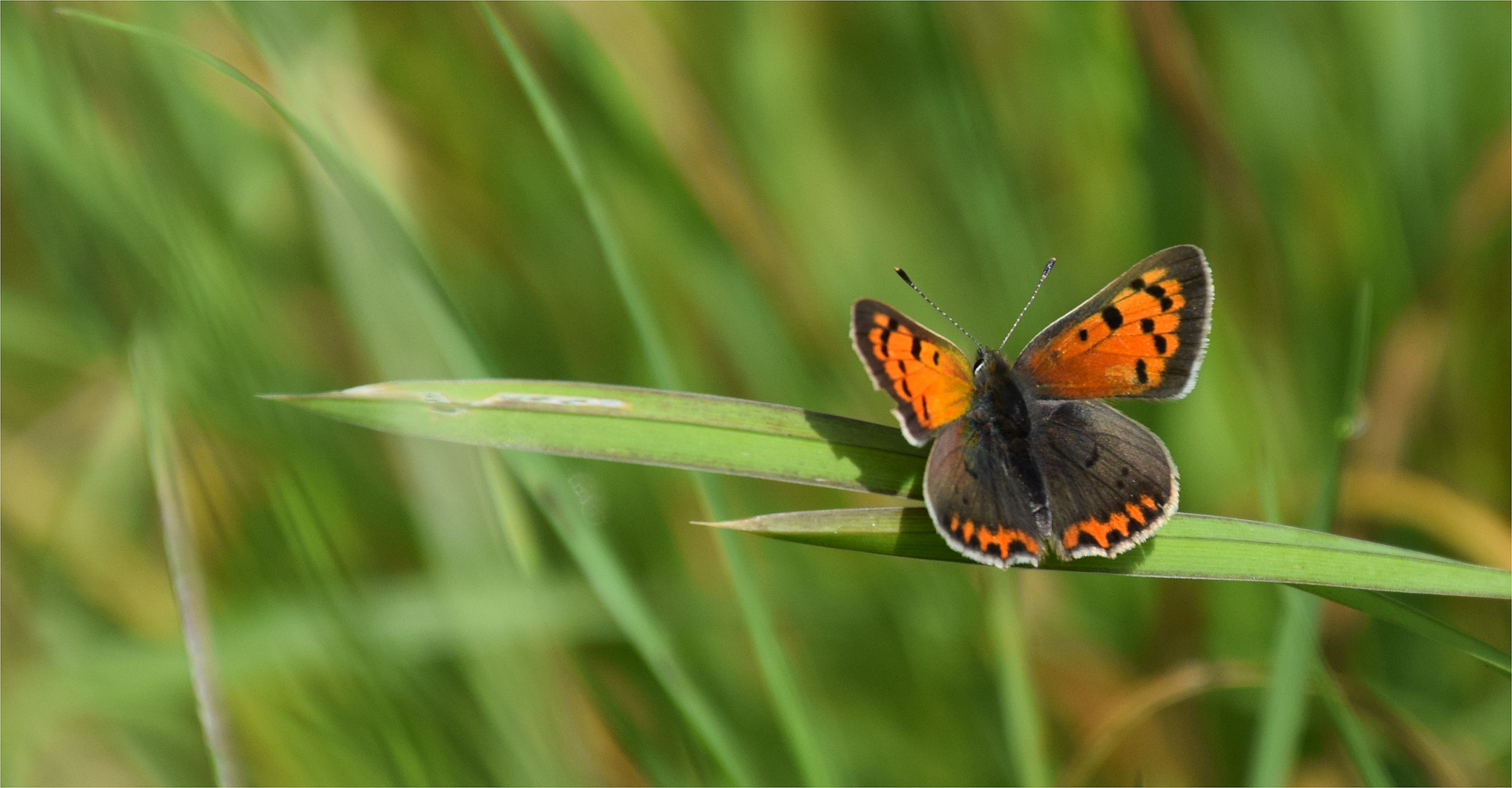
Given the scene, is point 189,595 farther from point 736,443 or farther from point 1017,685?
point 1017,685

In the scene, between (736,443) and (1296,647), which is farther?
(1296,647)

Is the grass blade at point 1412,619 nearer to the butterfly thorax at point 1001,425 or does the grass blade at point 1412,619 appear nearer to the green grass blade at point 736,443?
the green grass blade at point 736,443

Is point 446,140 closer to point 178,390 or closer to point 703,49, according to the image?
point 703,49

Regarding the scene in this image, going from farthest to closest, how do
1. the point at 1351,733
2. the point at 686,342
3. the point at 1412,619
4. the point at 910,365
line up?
the point at 686,342 < the point at 910,365 < the point at 1351,733 < the point at 1412,619

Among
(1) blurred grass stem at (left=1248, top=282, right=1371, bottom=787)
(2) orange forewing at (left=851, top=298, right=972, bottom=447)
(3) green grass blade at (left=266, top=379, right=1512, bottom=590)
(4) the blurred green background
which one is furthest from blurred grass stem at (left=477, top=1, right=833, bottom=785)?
(1) blurred grass stem at (left=1248, top=282, right=1371, bottom=787)

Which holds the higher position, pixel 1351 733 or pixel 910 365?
pixel 910 365

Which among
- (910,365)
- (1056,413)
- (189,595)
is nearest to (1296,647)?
(1056,413)

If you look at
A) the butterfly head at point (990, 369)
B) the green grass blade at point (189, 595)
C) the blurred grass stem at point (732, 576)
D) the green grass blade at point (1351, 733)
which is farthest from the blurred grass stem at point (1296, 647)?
the green grass blade at point (189, 595)
